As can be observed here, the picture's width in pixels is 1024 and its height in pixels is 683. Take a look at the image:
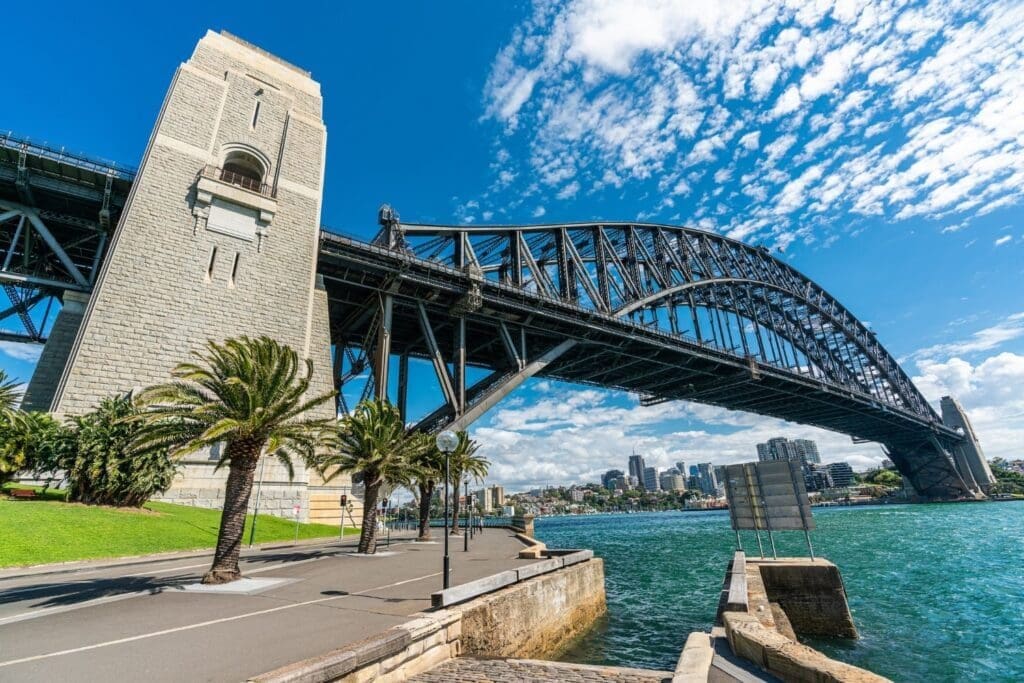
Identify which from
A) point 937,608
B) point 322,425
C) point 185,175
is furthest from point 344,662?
point 185,175

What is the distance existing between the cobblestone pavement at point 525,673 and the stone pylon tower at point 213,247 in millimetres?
19673

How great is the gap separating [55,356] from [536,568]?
29.0 meters

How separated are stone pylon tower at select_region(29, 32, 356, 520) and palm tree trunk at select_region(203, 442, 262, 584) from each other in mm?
11636

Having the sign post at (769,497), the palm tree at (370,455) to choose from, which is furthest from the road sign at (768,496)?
the palm tree at (370,455)

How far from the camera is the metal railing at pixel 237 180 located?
27.3 meters

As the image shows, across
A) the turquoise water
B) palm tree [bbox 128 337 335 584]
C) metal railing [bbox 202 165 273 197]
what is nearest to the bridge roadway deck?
palm tree [bbox 128 337 335 584]

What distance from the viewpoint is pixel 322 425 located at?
49.4 feet

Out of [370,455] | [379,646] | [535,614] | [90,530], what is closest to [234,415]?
[370,455]

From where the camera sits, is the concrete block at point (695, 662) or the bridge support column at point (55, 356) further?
the bridge support column at point (55, 356)

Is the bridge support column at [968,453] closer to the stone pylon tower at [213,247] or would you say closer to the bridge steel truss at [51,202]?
the stone pylon tower at [213,247]

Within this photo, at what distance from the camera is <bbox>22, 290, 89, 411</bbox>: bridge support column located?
24.4m

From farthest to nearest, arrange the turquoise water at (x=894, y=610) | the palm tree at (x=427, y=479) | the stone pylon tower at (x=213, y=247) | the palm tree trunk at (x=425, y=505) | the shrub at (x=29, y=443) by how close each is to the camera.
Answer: the palm tree trunk at (x=425, y=505), the palm tree at (x=427, y=479), the stone pylon tower at (x=213, y=247), the shrub at (x=29, y=443), the turquoise water at (x=894, y=610)

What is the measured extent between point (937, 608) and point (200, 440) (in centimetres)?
2323

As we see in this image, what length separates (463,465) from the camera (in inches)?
1196
